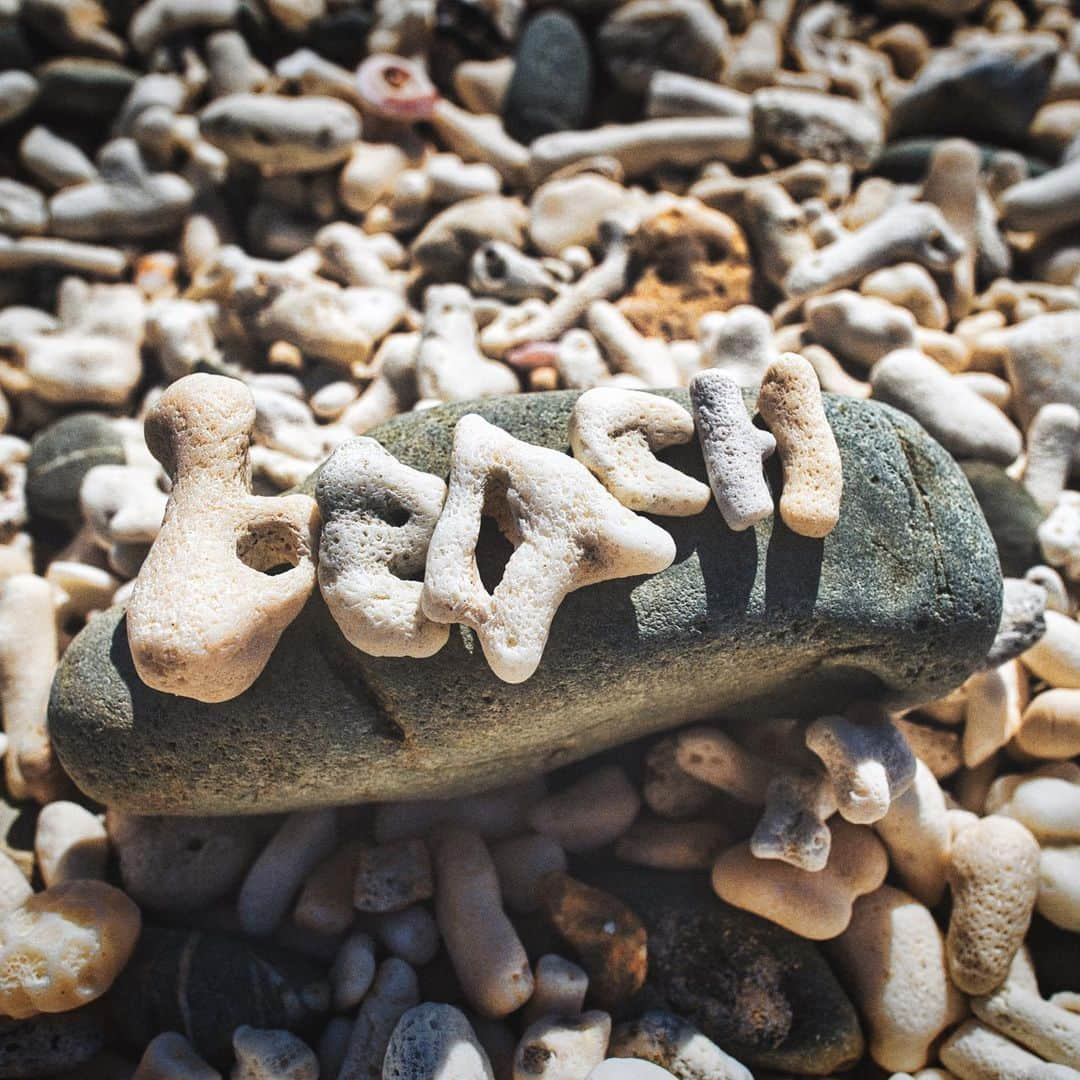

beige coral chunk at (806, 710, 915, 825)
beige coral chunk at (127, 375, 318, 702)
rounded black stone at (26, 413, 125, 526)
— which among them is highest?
beige coral chunk at (127, 375, 318, 702)

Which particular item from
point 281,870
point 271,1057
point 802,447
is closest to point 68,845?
point 281,870

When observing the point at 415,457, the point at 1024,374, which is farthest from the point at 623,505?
the point at 1024,374

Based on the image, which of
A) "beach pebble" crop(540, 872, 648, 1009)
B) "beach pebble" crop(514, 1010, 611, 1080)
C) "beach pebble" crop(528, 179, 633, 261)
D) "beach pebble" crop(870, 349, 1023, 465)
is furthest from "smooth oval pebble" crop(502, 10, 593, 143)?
"beach pebble" crop(514, 1010, 611, 1080)

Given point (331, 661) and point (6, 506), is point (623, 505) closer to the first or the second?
point (331, 661)

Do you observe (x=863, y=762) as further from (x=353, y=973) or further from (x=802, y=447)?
(x=353, y=973)

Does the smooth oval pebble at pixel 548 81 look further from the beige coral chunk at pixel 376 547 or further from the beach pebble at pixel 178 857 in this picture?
the beach pebble at pixel 178 857

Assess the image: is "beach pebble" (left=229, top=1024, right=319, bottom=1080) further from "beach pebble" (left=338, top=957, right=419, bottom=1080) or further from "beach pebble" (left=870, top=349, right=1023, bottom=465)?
"beach pebble" (left=870, top=349, right=1023, bottom=465)
